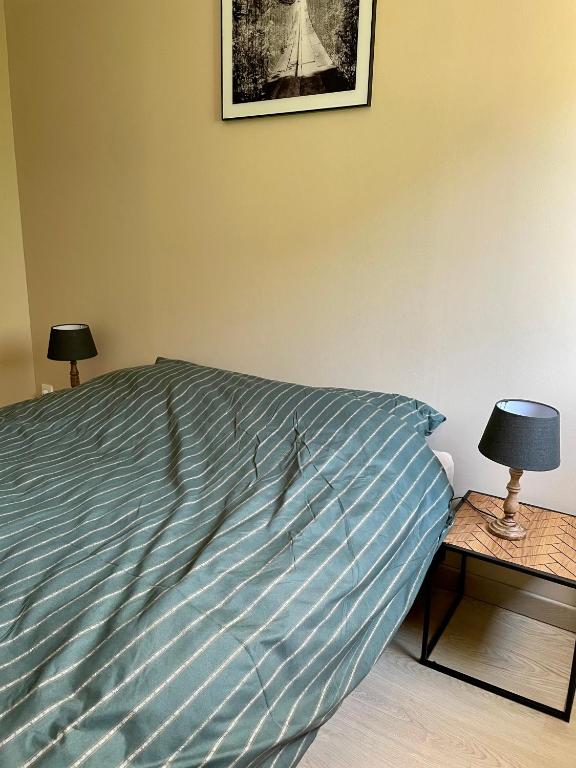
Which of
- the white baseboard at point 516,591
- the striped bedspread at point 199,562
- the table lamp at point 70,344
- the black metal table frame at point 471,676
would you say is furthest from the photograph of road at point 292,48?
the white baseboard at point 516,591

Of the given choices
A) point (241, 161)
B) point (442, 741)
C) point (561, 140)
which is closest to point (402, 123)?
point (561, 140)

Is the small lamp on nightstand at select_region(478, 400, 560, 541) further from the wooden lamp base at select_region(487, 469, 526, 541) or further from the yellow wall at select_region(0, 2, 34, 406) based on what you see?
the yellow wall at select_region(0, 2, 34, 406)

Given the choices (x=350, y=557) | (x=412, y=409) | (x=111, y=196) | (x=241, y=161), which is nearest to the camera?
(x=350, y=557)

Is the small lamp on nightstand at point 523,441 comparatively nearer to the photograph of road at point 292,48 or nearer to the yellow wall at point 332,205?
the yellow wall at point 332,205

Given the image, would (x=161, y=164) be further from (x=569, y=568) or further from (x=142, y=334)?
(x=569, y=568)

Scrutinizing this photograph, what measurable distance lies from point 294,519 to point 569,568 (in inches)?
31.5

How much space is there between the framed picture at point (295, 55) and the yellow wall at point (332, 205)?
0.06 m

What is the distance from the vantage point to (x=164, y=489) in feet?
5.00

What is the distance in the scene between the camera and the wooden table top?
59.7 inches

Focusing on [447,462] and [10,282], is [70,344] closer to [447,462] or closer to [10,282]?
[10,282]

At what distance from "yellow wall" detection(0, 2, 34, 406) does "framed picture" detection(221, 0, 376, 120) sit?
146 centimetres

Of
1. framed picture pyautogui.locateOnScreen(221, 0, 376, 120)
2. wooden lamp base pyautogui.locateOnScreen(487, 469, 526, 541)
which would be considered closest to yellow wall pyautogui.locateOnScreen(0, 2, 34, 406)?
framed picture pyautogui.locateOnScreen(221, 0, 376, 120)

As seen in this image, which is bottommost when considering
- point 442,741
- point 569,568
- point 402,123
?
point 442,741

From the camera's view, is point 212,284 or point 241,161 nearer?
point 241,161
